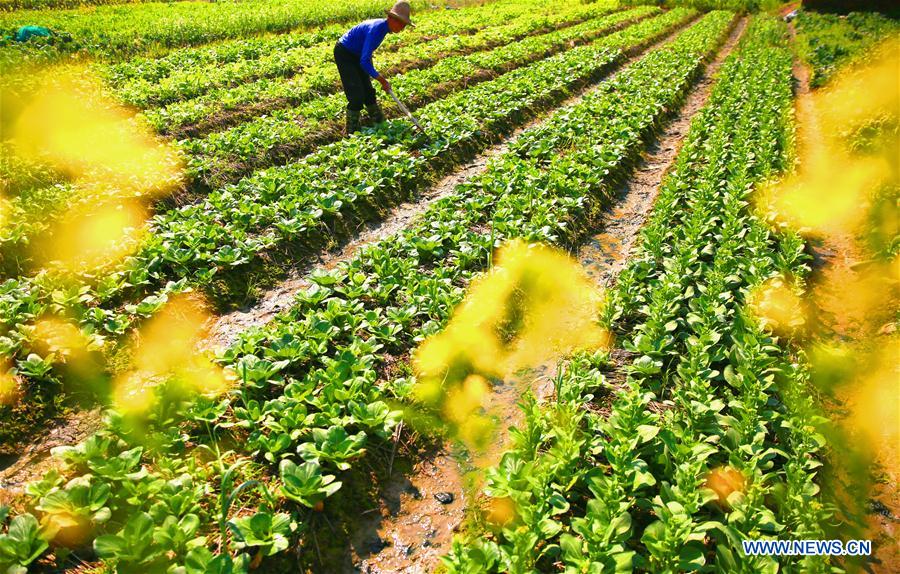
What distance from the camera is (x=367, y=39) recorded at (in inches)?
337

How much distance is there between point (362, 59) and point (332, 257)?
171 inches

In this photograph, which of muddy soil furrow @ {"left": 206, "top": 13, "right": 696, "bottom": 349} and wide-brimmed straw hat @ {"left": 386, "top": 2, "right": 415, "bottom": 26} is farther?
wide-brimmed straw hat @ {"left": 386, "top": 2, "right": 415, "bottom": 26}


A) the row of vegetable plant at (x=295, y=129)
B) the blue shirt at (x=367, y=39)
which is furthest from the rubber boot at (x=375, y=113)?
the blue shirt at (x=367, y=39)

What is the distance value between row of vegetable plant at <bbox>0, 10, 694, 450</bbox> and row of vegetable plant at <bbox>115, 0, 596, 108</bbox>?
4.73 metres

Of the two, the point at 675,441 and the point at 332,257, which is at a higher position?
the point at 332,257

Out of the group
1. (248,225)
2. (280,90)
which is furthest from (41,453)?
(280,90)

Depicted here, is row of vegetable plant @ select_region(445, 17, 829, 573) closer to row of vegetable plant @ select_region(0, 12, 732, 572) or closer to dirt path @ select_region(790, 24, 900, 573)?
dirt path @ select_region(790, 24, 900, 573)

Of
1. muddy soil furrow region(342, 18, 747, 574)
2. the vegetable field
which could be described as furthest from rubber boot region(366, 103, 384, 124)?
muddy soil furrow region(342, 18, 747, 574)

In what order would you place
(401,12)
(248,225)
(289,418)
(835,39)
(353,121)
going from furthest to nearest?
1. (835,39)
2. (353,121)
3. (401,12)
4. (248,225)
5. (289,418)

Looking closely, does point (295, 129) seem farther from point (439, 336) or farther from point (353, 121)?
point (439, 336)

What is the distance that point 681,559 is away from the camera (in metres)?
2.55

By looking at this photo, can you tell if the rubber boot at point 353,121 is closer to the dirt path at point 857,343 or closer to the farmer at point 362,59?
the farmer at point 362,59

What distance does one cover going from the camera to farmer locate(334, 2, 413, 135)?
27.2 feet

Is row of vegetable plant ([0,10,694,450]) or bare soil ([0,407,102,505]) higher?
row of vegetable plant ([0,10,694,450])
